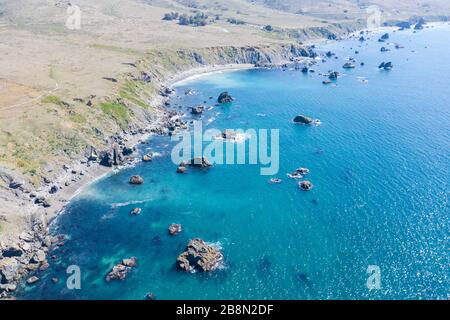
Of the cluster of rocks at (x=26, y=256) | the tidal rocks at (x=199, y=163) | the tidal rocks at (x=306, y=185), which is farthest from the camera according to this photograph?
the tidal rocks at (x=199, y=163)

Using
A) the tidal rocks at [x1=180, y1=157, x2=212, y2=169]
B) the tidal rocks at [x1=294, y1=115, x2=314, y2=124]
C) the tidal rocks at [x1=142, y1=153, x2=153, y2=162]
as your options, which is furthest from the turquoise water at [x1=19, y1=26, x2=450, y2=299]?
the tidal rocks at [x1=294, y1=115, x2=314, y2=124]

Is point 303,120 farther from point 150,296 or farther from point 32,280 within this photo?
point 32,280

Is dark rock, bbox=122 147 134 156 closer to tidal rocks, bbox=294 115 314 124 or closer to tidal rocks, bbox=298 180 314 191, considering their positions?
tidal rocks, bbox=298 180 314 191

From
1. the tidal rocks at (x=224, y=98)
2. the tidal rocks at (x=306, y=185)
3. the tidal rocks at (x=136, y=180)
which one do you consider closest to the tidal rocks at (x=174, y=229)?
the tidal rocks at (x=136, y=180)

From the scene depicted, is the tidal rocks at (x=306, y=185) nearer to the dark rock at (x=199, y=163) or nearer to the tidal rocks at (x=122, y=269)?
the dark rock at (x=199, y=163)

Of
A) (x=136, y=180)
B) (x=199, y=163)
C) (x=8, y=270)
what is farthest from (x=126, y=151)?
(x=8, y=270)

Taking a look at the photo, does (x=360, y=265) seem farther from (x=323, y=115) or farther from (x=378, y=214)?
(x=323, y=115)

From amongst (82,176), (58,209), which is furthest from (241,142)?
(58,209)
